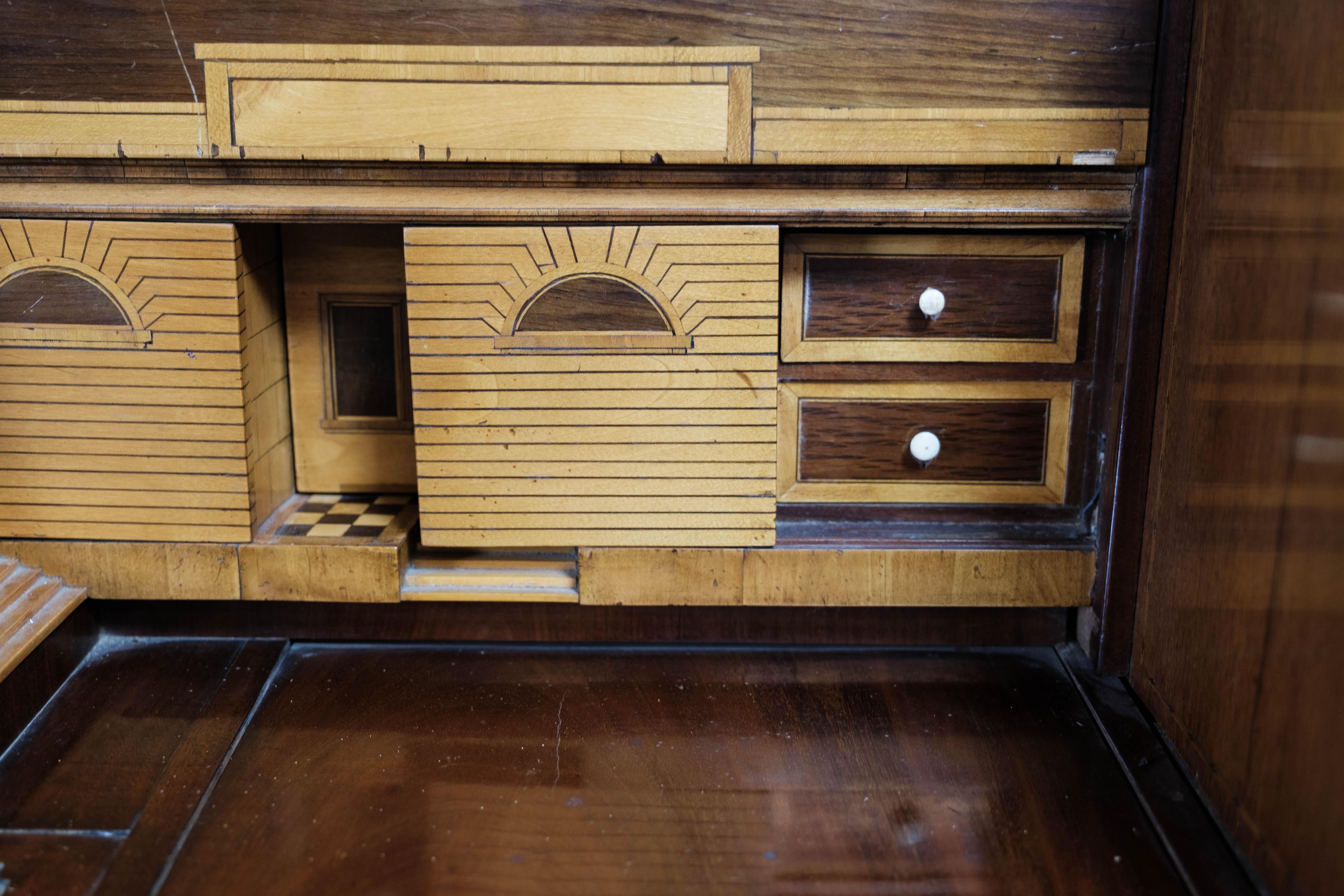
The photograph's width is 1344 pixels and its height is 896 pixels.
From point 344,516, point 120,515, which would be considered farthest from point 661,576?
point 120,515

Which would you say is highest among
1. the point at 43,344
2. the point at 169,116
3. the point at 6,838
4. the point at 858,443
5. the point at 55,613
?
the point at 169,116

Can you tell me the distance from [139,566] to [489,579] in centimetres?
42

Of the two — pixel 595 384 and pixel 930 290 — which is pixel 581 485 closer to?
pixel 595 384

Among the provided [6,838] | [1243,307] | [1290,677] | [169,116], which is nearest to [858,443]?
[1243,307]

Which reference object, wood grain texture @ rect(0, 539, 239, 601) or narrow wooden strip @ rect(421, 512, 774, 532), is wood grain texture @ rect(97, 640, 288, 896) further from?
narrow wooden strip @ rect(421, 512, 774, 532)

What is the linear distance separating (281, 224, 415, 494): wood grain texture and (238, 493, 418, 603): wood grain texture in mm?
190

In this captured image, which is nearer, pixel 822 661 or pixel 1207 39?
pixel 1207 39

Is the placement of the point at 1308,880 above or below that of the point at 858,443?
below

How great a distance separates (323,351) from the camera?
1497 millimetres

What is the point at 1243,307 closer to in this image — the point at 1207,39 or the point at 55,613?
the point at 1207,39

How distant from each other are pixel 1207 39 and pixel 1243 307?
302 millimetres

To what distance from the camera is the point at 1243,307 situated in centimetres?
104

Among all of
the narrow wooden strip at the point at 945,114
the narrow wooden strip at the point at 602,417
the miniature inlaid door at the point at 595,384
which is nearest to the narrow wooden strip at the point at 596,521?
the miniature inlaid door at the point at 595,384

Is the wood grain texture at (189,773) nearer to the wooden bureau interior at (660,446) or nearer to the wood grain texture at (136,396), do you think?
the wooden bureau interior at (660,446)
